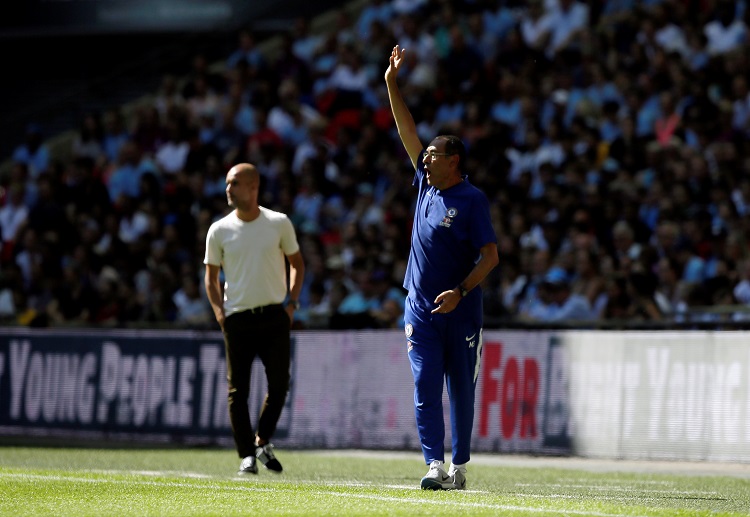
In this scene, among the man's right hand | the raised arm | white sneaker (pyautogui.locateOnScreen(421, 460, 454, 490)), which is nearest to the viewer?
white sneaker (pyautogui.locateOnScreen(421, 460, 454, 490))

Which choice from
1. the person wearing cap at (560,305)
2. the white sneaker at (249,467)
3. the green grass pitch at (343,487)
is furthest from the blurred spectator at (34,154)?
the white sneaker at (249,467)

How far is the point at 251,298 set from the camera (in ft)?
38.2

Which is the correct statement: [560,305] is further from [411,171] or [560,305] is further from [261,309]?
[261,309]

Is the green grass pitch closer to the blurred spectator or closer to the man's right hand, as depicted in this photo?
the man's right hand

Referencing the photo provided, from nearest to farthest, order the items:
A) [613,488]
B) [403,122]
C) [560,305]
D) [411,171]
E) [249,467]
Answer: [403,122], [613,488], [249,467], [560,305], [411,171]

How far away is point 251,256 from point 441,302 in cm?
253

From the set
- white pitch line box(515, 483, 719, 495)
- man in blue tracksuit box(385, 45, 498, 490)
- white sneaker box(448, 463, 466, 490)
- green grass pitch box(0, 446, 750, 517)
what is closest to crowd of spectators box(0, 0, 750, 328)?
green grass pitch box(0, 446, 750, 517)

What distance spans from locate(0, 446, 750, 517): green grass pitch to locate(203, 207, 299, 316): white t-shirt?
4.42ft

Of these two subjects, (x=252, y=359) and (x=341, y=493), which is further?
(x=252, y=359)

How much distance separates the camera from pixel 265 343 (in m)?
11.8

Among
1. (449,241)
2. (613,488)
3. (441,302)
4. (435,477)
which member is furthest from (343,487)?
(613,488)

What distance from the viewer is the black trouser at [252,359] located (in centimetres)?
1162

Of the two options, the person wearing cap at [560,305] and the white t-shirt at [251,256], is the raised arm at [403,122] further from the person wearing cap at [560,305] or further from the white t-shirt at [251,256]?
the person wearing cap at [560,305]

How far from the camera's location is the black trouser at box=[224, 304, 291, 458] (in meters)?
11.6
